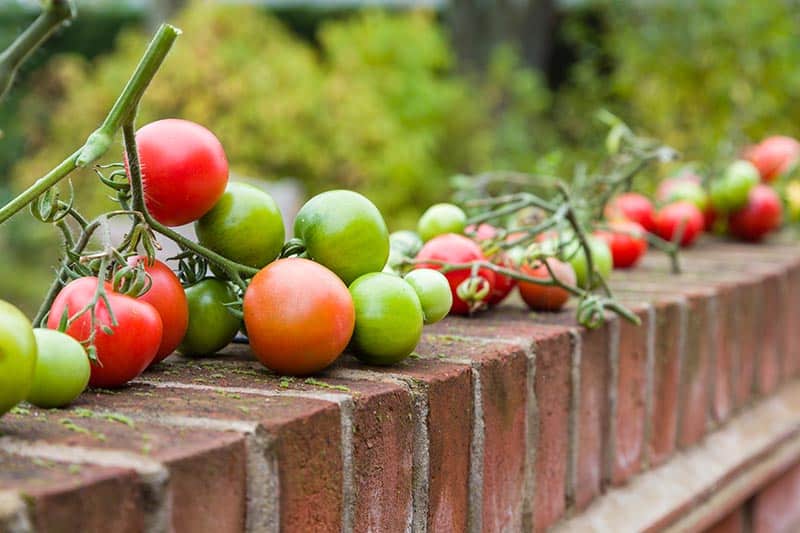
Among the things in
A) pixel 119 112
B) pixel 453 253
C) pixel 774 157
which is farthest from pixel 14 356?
pixel 774 157

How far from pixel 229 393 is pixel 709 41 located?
5.07 m

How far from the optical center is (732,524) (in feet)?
6.58

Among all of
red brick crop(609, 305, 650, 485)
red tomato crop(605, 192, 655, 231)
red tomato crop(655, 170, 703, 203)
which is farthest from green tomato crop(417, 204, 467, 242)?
red tomato crop(655, 170, 703, 203)

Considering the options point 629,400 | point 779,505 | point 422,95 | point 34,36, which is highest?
point 422,95

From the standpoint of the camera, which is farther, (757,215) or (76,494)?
(757,215)

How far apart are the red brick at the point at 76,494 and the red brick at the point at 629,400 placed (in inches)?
38.8

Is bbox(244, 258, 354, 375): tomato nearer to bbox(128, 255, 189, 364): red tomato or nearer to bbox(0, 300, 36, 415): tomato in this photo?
bbox(128, 255, 189, 364): red tomato

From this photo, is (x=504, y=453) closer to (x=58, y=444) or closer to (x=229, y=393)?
(x=229, y=393)

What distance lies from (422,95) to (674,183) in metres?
3.89

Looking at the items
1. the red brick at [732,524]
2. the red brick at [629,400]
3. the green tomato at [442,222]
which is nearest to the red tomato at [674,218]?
the red brick at [732,524]

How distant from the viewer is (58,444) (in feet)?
2.71

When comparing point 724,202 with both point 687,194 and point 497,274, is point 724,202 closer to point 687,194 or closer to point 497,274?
point 687,194

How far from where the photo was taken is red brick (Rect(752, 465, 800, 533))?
84.8 inches

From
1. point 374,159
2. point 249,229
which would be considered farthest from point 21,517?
point 374,159
